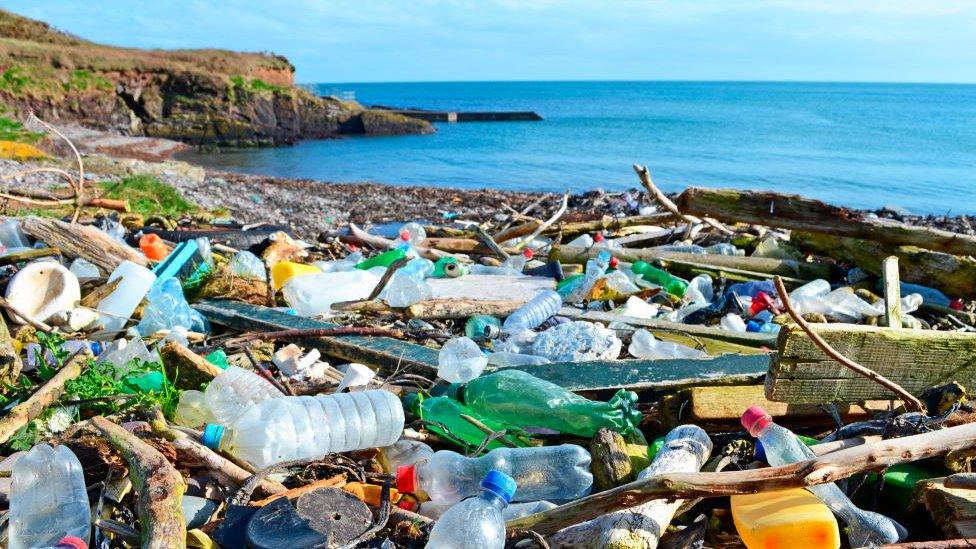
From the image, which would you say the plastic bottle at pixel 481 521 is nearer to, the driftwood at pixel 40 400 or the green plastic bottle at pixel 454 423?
the green plastic bottle at pixel 454 423

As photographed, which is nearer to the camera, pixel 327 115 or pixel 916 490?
pixel 916 490

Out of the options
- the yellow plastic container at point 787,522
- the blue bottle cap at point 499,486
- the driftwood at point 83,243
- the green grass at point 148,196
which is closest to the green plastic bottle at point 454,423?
the blue bottle cap at point 499,486

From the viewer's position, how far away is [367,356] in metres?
3.29

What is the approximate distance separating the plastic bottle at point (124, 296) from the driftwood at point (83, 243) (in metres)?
0.43

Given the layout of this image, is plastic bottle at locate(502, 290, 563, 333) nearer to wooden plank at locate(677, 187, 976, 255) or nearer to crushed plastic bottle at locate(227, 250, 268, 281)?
wooden plank at locate(677, 187, 976, 255)

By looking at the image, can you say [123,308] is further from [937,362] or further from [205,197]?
[205,197]

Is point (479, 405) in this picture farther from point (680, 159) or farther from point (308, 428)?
point (680, 159)

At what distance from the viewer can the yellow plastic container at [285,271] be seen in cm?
455

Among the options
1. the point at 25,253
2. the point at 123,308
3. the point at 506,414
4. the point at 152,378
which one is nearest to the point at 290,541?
the point at 506,414

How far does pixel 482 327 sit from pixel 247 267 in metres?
1.57

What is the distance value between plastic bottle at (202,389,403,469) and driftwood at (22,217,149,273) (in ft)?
7.53

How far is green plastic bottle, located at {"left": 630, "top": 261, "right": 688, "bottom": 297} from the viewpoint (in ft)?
16.0

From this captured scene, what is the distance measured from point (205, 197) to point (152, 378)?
30.3 feet

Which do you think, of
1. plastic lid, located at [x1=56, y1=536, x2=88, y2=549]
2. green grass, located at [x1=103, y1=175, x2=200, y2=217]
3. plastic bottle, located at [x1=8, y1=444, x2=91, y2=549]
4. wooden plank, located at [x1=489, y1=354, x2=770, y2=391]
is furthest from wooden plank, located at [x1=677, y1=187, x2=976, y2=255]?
green grass, located at [x1=103, y1=175, x2=200, y2=217]
